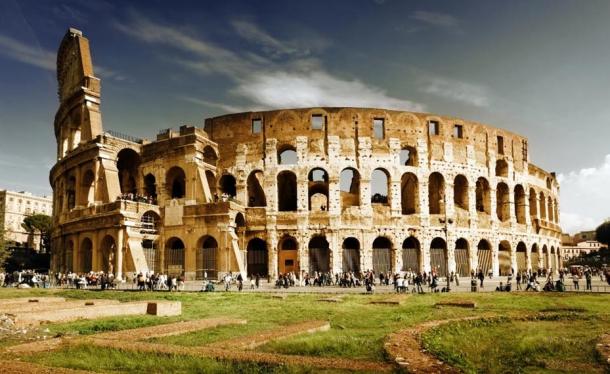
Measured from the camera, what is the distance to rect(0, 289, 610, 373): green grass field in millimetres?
7406

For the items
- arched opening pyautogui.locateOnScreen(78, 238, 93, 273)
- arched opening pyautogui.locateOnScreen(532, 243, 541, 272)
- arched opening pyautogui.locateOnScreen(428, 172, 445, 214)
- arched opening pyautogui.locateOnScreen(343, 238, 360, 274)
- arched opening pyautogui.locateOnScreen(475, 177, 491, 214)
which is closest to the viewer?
arched opening pyautogui.locateOnScreen(78, 238, 93, 273)

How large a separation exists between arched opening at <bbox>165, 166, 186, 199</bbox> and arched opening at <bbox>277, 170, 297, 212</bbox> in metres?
6.75

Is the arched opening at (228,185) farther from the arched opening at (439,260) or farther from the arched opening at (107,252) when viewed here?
the arched opening at (439,260)

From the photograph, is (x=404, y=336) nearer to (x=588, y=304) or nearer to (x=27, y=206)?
(x=588, y=304)

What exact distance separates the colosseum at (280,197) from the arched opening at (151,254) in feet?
0.28

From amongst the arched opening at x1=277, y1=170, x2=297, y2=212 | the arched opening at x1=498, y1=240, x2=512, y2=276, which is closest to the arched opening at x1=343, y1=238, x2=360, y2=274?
the arched opening at x1=277, y1=170, x2=297, y2=212

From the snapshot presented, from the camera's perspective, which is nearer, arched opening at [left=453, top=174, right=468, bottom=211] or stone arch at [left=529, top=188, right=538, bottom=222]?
arched opening at [left=453, top=174, right=468, bottom=211]

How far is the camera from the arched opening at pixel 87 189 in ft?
113

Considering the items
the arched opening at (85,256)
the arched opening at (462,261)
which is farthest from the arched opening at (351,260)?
the arched opening at (85,256)

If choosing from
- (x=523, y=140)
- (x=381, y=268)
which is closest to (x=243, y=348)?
(x=381, y=268)

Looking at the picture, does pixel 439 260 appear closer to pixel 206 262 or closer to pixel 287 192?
pixel 287 192

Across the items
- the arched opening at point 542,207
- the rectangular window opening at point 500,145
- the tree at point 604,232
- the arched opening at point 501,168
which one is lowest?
the tree at point 604,232

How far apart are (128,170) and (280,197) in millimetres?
10925

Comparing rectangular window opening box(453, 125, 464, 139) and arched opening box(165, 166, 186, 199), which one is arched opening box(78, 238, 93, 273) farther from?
rectangular window opening box(453, 125, 464, 139)
